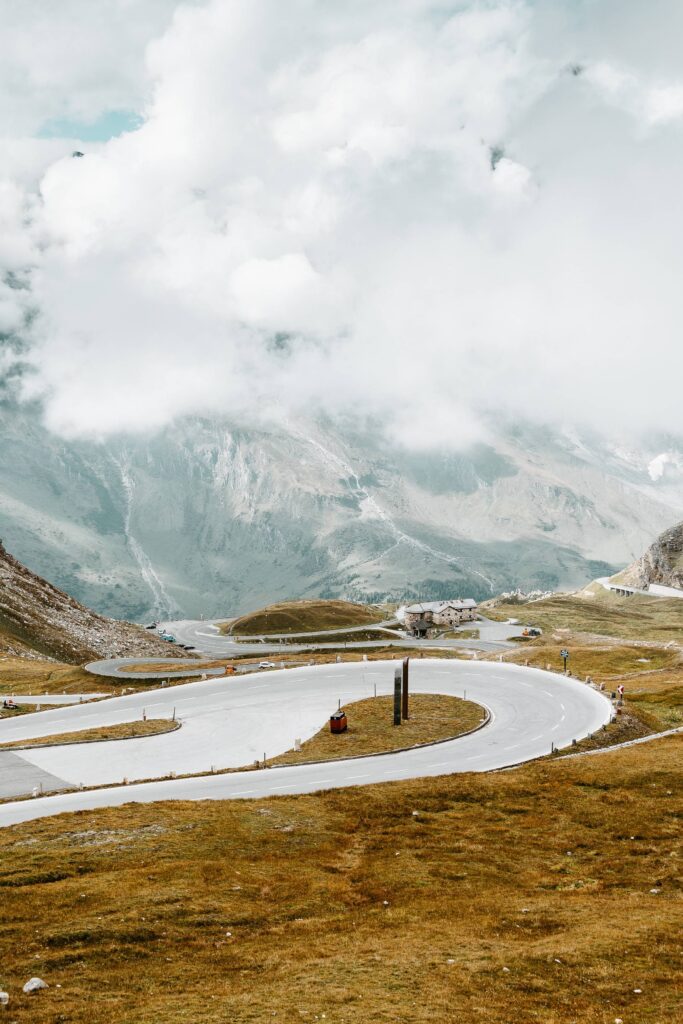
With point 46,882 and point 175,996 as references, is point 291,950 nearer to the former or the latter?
point 175,996

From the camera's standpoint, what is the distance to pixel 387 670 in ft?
321

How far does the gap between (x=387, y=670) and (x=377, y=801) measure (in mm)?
52298

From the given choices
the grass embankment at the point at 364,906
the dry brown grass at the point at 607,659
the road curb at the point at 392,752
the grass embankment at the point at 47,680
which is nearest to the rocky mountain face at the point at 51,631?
the grass embankment at the point at 47,680

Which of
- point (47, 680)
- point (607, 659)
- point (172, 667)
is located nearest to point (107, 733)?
point (47, 680)

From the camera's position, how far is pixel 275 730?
242 ft

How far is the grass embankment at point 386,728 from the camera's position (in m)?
62.6

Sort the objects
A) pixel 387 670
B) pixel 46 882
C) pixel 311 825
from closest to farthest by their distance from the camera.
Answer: pixel 46 882 → pixel 311 825 → pixel 387 670

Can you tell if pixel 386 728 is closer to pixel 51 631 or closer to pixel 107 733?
pixel 107 733

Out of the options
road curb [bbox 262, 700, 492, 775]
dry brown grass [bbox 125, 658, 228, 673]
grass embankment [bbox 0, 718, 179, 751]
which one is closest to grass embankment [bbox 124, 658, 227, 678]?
dry brown grass [bbox 125, 658, 228, 673]

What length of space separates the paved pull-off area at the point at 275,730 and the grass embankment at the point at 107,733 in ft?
4.37

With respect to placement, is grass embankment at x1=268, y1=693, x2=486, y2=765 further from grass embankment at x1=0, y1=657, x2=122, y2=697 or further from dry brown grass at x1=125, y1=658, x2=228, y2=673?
dry brown grass at x1=125, y1=658, x2=228, y2=673

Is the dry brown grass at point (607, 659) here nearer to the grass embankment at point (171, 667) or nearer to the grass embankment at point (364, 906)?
the grass embankment at point (171, 667)

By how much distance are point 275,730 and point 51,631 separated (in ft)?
383

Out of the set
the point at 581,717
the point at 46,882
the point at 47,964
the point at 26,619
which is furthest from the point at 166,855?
the point at 26,619
